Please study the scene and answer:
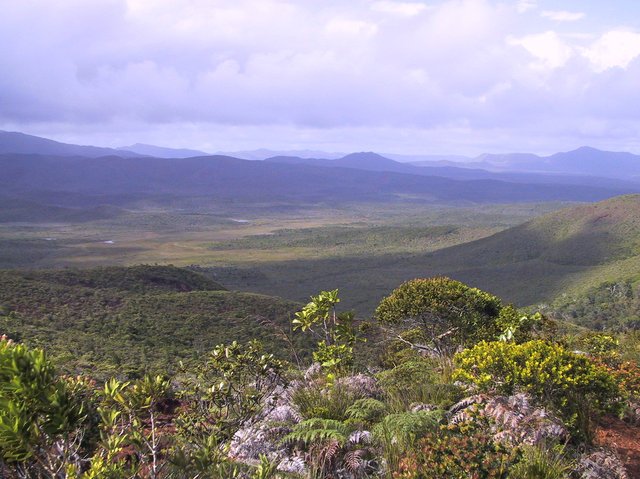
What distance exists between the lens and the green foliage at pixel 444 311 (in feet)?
35.0

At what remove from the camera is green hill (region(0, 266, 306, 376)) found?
19891 millimetres

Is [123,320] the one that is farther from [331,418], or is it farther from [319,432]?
[319,432]

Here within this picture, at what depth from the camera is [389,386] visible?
7094mm

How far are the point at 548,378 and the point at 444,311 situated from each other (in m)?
4.56

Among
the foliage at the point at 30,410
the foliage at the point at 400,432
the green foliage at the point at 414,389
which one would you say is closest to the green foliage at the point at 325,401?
the green foliage at the point at 414,389

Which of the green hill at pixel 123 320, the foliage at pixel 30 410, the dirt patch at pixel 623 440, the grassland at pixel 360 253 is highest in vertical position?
the foliage at pixel 30 410

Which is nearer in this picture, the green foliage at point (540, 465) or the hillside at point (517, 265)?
the green foliage at point (540, 465)

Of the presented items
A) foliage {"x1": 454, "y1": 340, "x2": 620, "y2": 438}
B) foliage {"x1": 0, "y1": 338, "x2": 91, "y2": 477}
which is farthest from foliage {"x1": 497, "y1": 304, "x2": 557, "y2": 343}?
foliage {"x1": 0, "y1": 338, "x2": 91, "y2": 477}

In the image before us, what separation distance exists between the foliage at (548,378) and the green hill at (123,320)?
9.56m

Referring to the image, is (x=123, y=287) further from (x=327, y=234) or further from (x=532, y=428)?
(x=327, y=234)

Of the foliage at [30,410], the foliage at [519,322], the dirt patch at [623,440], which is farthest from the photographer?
the foliage at [519,322]

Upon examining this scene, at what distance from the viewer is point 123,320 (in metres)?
26.1

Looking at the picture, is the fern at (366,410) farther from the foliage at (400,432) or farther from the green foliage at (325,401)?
the foliage at (400,432)

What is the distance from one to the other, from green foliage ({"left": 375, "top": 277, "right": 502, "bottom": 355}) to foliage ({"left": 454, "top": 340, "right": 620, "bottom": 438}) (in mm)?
3659
